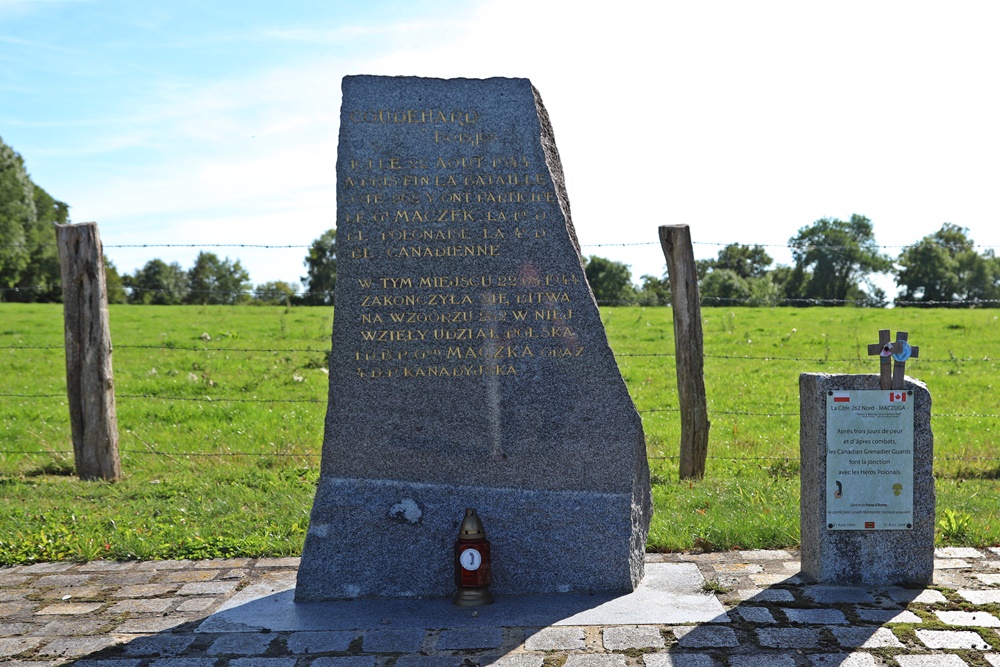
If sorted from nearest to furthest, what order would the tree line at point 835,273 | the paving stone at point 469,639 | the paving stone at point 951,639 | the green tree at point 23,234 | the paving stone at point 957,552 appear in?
the paving stone at point 951,639, the paving stone at point 469,639, the paving stone at point 957,552, the green tree at point 23,234, the tree line at point 835,273

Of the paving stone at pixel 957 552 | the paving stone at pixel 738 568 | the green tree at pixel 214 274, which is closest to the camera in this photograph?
the paving stone at pixel 738 568

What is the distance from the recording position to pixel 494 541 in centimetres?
517

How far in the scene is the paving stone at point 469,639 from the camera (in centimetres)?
438

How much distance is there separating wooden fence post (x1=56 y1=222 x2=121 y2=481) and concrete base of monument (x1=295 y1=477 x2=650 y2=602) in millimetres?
4017

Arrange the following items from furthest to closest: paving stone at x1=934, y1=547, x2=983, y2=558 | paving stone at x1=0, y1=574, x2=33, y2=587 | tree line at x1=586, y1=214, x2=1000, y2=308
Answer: tree line at x1=586, y1=214, x2=1000, y2=308 → paving stone at x1=934, y1=547, x2=983, y2=558 → paving stone at x1=0, y1=574, x2=33, y2=587

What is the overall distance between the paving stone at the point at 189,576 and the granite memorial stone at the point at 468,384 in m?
0.85

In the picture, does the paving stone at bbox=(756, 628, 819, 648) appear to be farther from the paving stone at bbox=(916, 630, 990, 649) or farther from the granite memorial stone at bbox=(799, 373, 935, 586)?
the granite memorial stone at bbox=(799, 373, 935, 586)

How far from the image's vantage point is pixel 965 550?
5879 mm

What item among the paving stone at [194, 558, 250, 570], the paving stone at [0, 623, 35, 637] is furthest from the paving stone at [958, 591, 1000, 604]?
the paving stone at [0, 623, 35, 637]

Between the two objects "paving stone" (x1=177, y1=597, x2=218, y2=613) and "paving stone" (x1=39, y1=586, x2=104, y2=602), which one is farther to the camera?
"paving stone" (x1=39, y1=586, x2=104, y2=602)

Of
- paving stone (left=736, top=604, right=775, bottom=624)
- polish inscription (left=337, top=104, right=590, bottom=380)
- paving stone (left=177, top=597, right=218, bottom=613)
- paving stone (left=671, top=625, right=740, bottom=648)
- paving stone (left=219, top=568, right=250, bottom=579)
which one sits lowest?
paving stone (left=177, top=597, right=218, bottom=613)

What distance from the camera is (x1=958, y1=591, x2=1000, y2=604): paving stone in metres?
4.87

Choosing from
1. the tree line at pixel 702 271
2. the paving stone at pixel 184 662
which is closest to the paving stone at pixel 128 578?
the paving stone at pixel 184 662

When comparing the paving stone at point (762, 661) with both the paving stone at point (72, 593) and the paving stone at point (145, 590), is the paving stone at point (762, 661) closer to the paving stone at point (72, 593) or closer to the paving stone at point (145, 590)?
the paving stone at point (145, 590)
